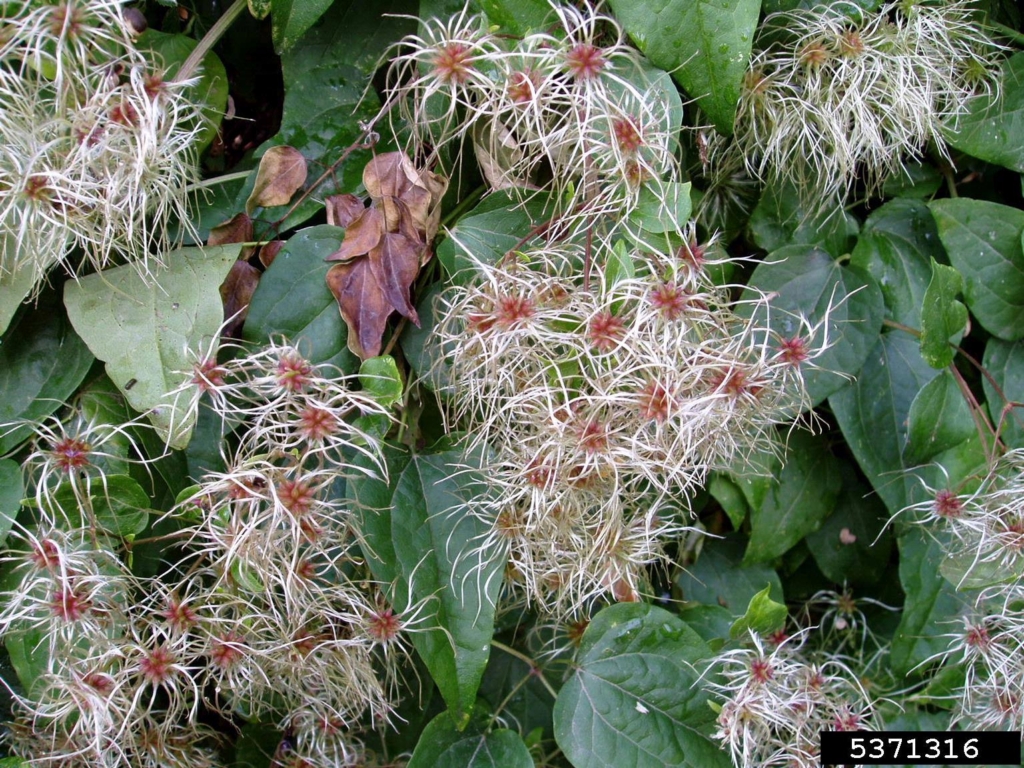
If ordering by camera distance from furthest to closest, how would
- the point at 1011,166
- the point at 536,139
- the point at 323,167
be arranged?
the point at 1011,166, the point at 323,167, the point at 536,139

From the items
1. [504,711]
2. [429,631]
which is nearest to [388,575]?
[429,631]

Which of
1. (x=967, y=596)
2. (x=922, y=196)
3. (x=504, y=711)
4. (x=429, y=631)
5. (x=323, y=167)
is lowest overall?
(x=504, y=711)

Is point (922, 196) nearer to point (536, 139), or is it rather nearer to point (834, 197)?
point (834, 197)

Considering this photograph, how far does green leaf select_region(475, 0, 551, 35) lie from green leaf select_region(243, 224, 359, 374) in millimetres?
228

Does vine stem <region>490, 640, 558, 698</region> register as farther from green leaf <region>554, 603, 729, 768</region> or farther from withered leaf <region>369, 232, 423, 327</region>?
withered leaf <region>369, 232, 423, 327</region>

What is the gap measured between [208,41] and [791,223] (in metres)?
0.63

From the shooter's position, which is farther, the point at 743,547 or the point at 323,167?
the point at 743,547

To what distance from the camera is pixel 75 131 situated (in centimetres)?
61

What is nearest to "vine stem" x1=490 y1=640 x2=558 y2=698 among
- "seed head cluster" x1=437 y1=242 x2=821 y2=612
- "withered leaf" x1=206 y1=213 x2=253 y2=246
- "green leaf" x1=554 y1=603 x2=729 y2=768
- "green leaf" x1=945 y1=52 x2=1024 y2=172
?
"green leaf" x1=554 y1=603 x2=729 y2=768

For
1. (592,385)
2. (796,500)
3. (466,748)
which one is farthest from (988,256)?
(466,748)

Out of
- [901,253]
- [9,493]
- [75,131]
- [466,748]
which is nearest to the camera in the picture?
[75,131]

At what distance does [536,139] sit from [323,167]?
235mm

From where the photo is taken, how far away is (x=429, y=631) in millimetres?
717

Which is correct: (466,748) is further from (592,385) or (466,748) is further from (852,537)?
(852,537)
